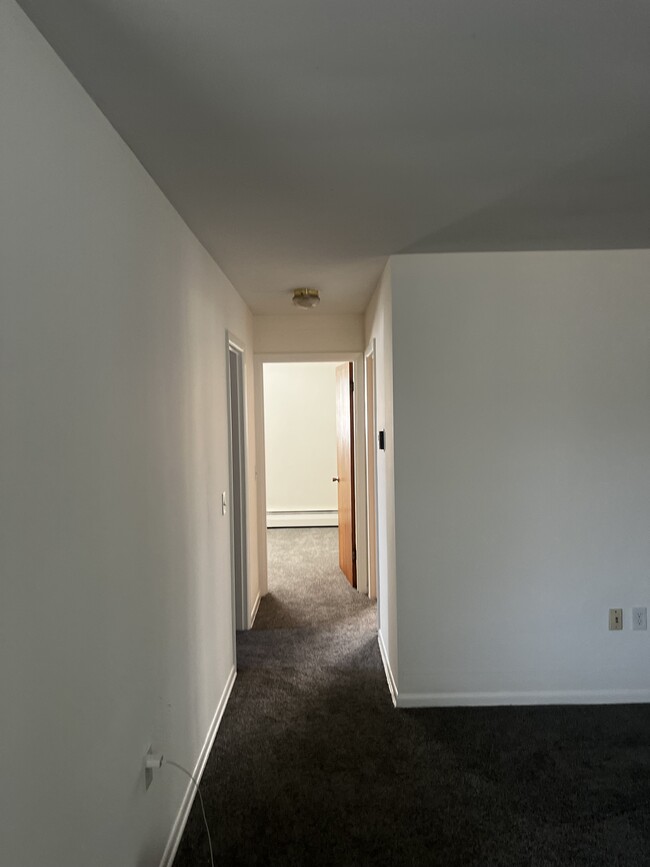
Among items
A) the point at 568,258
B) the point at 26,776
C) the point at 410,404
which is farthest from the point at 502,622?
the point at 26,776

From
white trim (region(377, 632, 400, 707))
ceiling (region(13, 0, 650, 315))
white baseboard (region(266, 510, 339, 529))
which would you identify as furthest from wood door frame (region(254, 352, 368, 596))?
white baseboard (region(266, 510, 339, 529))

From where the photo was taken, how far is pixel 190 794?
2.25m

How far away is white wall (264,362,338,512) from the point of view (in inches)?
305

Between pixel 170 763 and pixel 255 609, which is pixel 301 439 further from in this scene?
pixel 170 763

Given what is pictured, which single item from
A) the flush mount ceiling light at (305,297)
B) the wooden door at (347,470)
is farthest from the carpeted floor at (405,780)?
the flush mount ceiling light at (305,297)

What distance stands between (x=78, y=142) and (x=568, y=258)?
243 centimetres

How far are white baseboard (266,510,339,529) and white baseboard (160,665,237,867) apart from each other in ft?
15.1

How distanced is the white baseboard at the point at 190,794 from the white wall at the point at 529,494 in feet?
3.03

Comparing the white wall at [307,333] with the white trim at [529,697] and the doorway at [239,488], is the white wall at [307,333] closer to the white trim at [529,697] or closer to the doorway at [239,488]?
the doorway at [239,488]

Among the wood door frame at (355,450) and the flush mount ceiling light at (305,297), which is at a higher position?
the flush mount ceiling light at (305,297)

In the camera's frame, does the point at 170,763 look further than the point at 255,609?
No

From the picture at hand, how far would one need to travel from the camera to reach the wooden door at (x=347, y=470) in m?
4.90

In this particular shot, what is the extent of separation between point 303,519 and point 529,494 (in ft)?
16.4

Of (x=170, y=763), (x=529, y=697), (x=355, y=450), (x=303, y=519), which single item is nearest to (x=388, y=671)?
(x=529, y=697)
